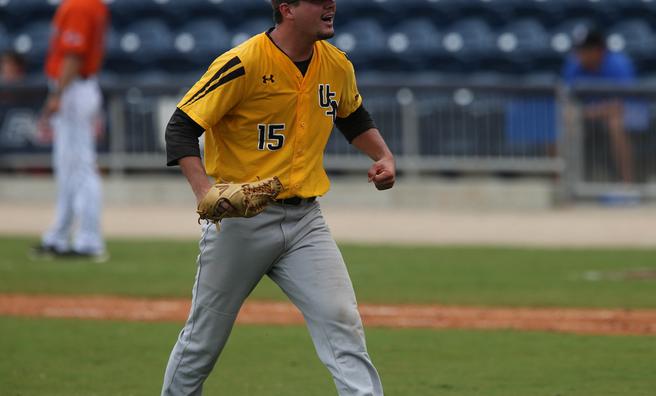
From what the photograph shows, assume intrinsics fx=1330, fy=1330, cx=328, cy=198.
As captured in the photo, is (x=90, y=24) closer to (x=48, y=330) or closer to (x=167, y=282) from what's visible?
(x=167, y=282)

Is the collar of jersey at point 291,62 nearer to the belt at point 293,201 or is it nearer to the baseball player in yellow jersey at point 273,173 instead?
the baseball player in yellow jersey at point 273,173

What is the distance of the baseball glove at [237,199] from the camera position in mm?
4930

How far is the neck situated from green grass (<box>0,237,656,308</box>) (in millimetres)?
4703

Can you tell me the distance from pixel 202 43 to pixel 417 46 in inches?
122

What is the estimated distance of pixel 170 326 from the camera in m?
8.77

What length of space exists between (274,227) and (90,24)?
21.1 ft

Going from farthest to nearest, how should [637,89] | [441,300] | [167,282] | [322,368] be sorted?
[637,89]
[167,282]
[441,300]
[322,368]

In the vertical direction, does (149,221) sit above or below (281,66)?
below

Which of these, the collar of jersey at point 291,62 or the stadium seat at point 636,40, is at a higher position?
the collar of jersey at point 291,62

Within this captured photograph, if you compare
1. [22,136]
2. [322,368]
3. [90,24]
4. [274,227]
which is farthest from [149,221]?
[274,227]

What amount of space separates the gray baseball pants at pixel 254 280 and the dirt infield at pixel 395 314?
3495 millimetres

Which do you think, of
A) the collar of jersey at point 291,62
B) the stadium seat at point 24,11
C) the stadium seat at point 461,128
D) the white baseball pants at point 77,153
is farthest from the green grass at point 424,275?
the stadium seat at point 24,11

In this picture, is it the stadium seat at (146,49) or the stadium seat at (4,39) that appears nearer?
the stadium seat at (146,49)

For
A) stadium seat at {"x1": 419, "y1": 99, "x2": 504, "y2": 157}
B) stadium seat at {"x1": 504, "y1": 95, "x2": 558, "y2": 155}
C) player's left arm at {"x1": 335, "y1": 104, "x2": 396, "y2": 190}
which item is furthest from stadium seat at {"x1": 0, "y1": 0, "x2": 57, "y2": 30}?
player's left arm at {"x1": 335, "y1": 104, "x2": 396, "y2": 190}
